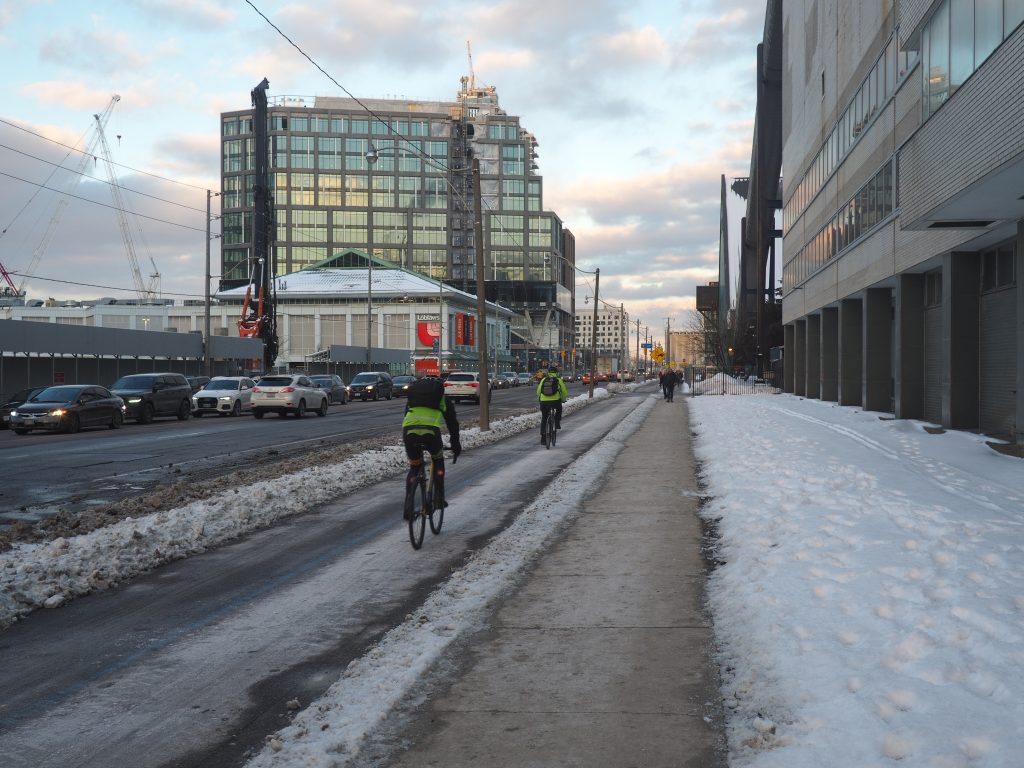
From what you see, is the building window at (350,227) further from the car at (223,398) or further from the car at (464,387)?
the car at (223,398)

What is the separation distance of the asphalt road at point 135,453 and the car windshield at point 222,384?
458cm

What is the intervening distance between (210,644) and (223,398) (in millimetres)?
33097

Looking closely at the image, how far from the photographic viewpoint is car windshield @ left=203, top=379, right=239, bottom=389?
127ft

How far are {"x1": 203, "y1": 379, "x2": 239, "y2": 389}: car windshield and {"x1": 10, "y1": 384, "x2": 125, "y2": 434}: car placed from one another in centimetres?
833

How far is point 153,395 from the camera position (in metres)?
33.3

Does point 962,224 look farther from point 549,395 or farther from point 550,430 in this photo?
point 550,430

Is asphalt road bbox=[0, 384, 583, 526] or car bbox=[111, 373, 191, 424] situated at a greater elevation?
car bbox=[111, 373, 191, 424]

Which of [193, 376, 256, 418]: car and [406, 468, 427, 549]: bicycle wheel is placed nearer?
[406, 468, 427, 549]: bicycle wheel

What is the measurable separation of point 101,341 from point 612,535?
41.7 meters

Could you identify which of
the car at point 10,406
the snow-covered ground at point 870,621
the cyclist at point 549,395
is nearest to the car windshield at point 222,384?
the car at point 10,406

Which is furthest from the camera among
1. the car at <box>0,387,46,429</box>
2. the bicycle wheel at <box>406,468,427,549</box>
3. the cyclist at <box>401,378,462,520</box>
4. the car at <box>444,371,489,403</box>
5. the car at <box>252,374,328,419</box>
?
the car at <box>444,371,489,403</box>

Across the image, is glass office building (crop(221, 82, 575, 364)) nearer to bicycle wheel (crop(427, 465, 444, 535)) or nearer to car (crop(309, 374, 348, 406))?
car (crop(309, 374, 348, 406))

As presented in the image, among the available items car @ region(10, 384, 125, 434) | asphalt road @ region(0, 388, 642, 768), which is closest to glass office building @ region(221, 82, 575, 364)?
car @ region(10, 384, 125, 434)

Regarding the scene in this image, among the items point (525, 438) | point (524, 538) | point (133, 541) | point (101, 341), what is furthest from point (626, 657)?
point (101, 341)
